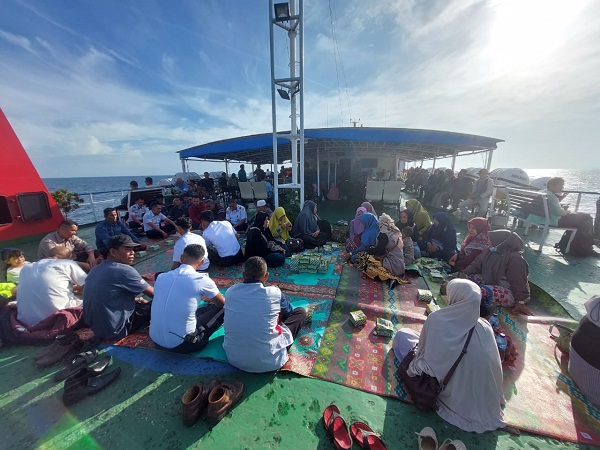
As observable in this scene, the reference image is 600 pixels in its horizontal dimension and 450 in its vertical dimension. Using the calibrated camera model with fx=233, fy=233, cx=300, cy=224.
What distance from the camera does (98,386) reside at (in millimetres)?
2217

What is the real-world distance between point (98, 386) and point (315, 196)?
10563 mm

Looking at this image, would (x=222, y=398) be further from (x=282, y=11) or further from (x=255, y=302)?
(x=282, y=11)

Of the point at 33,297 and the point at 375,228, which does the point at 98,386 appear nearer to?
the point at 33,297

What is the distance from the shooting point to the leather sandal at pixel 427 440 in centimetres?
170

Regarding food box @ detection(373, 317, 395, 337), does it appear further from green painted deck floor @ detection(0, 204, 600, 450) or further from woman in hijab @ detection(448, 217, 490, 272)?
woman in hijab @ detection(448, 217, 490, 272)

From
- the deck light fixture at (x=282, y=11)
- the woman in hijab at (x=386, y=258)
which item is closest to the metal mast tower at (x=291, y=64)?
the deck light fixture at (x=282, y=11)

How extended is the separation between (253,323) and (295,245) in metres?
3.49

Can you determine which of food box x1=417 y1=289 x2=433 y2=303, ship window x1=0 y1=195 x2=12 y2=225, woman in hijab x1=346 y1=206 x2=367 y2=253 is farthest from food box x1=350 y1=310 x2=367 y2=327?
ship window x1=0 y1=195 x2=12 y2=225

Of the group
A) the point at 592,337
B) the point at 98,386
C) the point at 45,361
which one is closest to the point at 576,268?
the point at 592,337

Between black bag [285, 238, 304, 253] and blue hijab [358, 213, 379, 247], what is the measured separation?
57.7 inches

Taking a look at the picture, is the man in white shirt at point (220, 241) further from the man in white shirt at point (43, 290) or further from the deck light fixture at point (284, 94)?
the deck light fixture at point (284, 94)

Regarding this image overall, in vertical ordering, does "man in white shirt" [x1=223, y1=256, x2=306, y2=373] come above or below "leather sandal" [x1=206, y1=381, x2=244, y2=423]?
above

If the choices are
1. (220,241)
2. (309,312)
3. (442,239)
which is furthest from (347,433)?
(442,239)

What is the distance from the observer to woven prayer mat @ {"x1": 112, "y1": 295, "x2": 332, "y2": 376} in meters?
2.47
